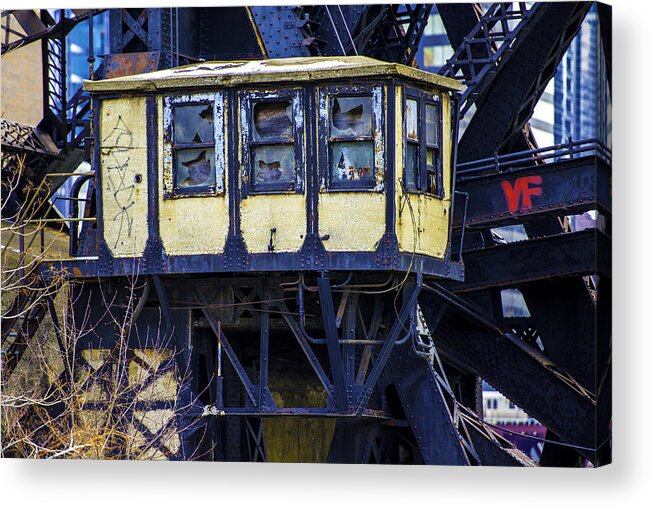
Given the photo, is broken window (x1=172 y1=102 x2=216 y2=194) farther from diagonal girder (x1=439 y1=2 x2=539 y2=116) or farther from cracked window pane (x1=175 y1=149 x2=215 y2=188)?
diagonal girder (x1=439 y1=2 x2=539 y2=116)

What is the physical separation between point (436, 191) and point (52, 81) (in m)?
8.96

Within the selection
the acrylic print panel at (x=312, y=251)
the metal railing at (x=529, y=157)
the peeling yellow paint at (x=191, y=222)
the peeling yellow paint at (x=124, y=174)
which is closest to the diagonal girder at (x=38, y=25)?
the acrylic print panel at (x=312, y=251)

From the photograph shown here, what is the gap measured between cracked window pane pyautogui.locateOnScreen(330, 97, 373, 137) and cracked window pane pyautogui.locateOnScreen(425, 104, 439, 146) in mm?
923

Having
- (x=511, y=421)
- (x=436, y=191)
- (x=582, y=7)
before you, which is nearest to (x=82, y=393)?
(x=436, y=191)

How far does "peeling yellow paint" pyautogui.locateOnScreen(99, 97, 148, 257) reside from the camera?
22109mm

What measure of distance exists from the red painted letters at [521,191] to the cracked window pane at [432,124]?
2257 mm

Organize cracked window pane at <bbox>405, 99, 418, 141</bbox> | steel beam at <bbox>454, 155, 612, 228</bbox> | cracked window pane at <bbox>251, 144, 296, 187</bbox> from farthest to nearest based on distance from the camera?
1. steel beam at <bbox>454, 155, 612, 228</bbox>
2. cracked window pane at <bbox>251, 144, 296, 187</bbox>
3. cracked window pane at <bbox>405, 99, 418, 141</bbox>

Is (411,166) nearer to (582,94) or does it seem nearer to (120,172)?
(120,172)

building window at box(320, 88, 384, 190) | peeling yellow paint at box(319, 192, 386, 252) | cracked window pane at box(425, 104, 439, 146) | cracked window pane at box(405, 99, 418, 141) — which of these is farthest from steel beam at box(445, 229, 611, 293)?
building window at box(320, 88, 384, 190)

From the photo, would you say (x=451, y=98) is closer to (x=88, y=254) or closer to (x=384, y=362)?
(x=384, y=362)

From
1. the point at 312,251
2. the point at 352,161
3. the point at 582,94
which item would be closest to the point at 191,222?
the point at 312,251

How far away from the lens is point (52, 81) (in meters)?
28.1

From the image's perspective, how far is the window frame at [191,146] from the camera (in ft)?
71.2

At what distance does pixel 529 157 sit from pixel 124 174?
5.97 m
